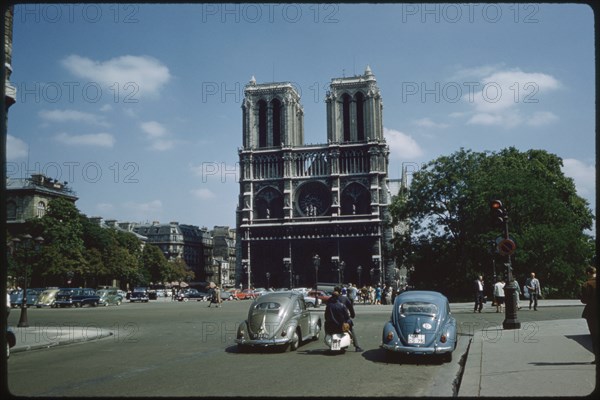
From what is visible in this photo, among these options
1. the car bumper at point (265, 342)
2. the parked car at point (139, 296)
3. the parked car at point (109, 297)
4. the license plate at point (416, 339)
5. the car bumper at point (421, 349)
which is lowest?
the parked car at point (139, 296)

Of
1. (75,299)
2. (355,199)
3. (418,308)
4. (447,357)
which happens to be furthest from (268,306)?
(355,199)

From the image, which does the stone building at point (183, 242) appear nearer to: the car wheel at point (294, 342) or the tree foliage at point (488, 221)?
the tree foliage at point (488, 221)

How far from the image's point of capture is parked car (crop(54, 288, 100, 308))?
4972cm

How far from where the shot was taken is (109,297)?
178 feet

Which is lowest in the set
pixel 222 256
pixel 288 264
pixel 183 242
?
pixel 288 264

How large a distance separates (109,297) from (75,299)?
15.6 ft

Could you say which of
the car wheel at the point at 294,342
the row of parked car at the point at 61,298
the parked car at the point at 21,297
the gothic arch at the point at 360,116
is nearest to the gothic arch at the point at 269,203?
the gothic arch at the point at 360,116

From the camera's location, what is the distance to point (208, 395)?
855 cm

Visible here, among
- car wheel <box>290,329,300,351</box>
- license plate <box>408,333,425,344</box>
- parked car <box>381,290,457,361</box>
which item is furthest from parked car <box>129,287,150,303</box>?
license plate <box>408,333,425,344</box>

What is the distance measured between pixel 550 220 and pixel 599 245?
39.6 metres

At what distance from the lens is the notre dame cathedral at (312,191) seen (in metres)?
102

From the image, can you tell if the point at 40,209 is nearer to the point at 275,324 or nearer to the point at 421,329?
the point at 275,324

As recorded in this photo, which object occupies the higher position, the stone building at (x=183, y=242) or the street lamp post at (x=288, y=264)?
the stone building at (x=183, y=242)

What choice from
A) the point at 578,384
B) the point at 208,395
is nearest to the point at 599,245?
the point at 578,384
